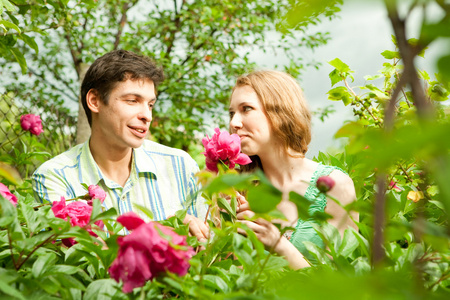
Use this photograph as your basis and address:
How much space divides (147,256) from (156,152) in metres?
2.31

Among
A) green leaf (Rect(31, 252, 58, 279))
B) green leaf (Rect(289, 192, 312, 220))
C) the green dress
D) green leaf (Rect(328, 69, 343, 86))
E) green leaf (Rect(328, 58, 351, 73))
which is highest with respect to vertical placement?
green leaf (Rect(328, 58, 351, 73))

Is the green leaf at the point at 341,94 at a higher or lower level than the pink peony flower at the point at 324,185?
higher

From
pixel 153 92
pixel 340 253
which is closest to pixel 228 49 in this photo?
pixel 153 92

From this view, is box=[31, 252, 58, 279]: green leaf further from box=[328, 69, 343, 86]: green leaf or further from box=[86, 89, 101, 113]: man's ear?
box=[86, 89, 101, 113]: man's ear

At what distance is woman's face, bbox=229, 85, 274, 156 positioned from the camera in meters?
2.17

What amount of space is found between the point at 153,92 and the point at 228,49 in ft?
11.5

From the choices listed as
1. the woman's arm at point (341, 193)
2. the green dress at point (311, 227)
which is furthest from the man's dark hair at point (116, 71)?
the woman's arm at point (341, 193)

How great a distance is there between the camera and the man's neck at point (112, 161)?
2637mm

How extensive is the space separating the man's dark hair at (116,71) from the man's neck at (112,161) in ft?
0.95

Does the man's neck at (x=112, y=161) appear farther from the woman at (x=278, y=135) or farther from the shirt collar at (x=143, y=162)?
the woman at (x=278, y=135)

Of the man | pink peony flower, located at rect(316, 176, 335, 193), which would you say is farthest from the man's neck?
pink peony flower, located at rect(316, 176, 335, 193)

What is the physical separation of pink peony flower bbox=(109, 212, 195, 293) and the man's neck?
2071mm

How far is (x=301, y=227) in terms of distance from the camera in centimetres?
216

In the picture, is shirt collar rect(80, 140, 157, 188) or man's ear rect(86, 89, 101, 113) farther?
man's ear rect(86, 89, 101, 113)
